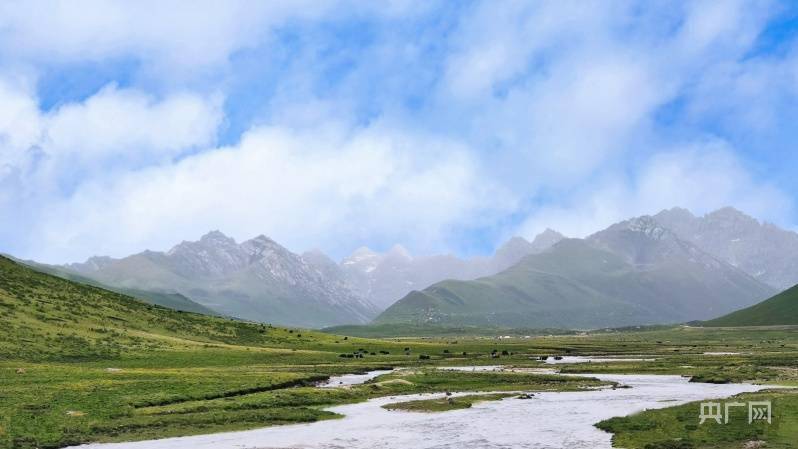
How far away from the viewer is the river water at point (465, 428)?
4684cm

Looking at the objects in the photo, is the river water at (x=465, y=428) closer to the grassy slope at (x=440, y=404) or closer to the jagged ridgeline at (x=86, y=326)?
the grassy slope at (x=440, y=404)

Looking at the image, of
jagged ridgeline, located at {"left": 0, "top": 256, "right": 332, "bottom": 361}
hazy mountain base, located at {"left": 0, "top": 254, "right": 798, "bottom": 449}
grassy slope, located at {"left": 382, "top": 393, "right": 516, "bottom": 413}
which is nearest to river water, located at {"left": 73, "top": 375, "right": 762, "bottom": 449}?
grassy slope, located at {"left": 382, "top": 393, "right": 516, "bottom": 413}

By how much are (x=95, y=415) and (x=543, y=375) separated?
215 feet

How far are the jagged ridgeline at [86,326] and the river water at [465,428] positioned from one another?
57.3m

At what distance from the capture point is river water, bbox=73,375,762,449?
46.8 m

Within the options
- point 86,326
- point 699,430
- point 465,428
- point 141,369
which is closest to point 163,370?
point 141,369

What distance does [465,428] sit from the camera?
175 feet

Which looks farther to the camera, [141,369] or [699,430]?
[141,369]

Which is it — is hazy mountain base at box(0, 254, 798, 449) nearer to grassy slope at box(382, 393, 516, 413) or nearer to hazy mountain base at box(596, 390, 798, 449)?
hazy mountain base at box(596, 390, 798, 449)

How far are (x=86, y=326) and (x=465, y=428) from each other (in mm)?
95542

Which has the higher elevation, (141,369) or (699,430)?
(699,430)

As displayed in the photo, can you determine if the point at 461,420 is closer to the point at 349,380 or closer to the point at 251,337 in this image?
the point at 349,380

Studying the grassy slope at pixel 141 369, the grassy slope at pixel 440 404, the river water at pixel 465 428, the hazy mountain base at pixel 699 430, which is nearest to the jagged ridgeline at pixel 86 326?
the grassy slope at pixel 141 369

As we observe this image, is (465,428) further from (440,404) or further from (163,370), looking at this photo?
(163,370)
